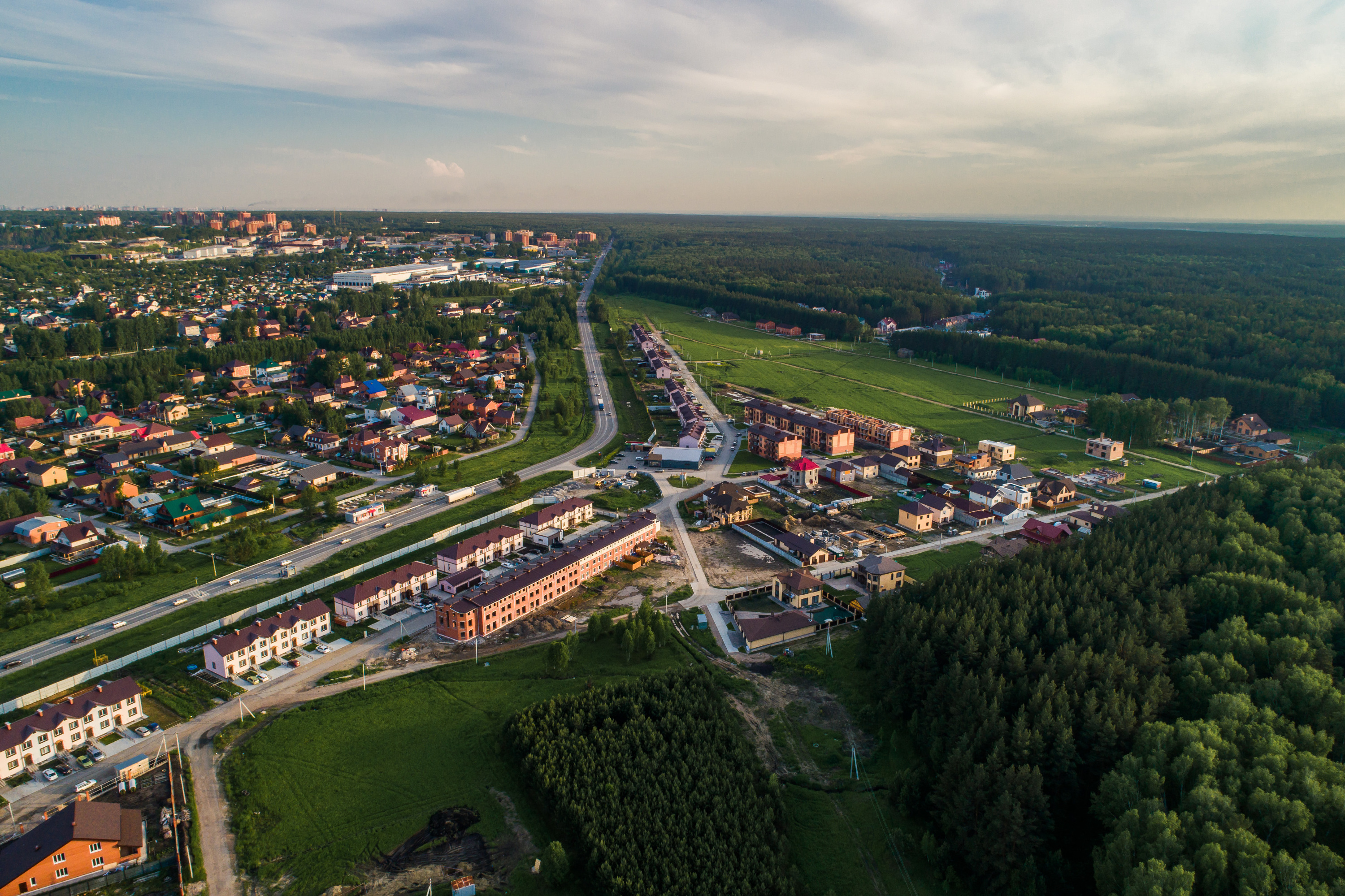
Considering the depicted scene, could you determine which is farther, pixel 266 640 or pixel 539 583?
pixel 539 583

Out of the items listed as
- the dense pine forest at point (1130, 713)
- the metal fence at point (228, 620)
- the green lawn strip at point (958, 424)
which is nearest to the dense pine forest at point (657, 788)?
the dense pine forest at point (1130, 713)

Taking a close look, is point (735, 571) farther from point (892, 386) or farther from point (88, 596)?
point (892, 386)

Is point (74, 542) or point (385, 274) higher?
point (385, 274)

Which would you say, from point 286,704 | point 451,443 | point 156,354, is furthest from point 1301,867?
point 156,354

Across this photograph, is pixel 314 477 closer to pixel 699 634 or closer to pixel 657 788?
pixel 699 634

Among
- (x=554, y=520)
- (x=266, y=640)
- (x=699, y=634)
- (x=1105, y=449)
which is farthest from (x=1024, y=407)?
(x=266, y=640)

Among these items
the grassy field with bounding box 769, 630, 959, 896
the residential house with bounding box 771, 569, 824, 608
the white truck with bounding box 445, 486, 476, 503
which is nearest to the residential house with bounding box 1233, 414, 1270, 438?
the residential house with bounding box 771, 569, 824, 608
